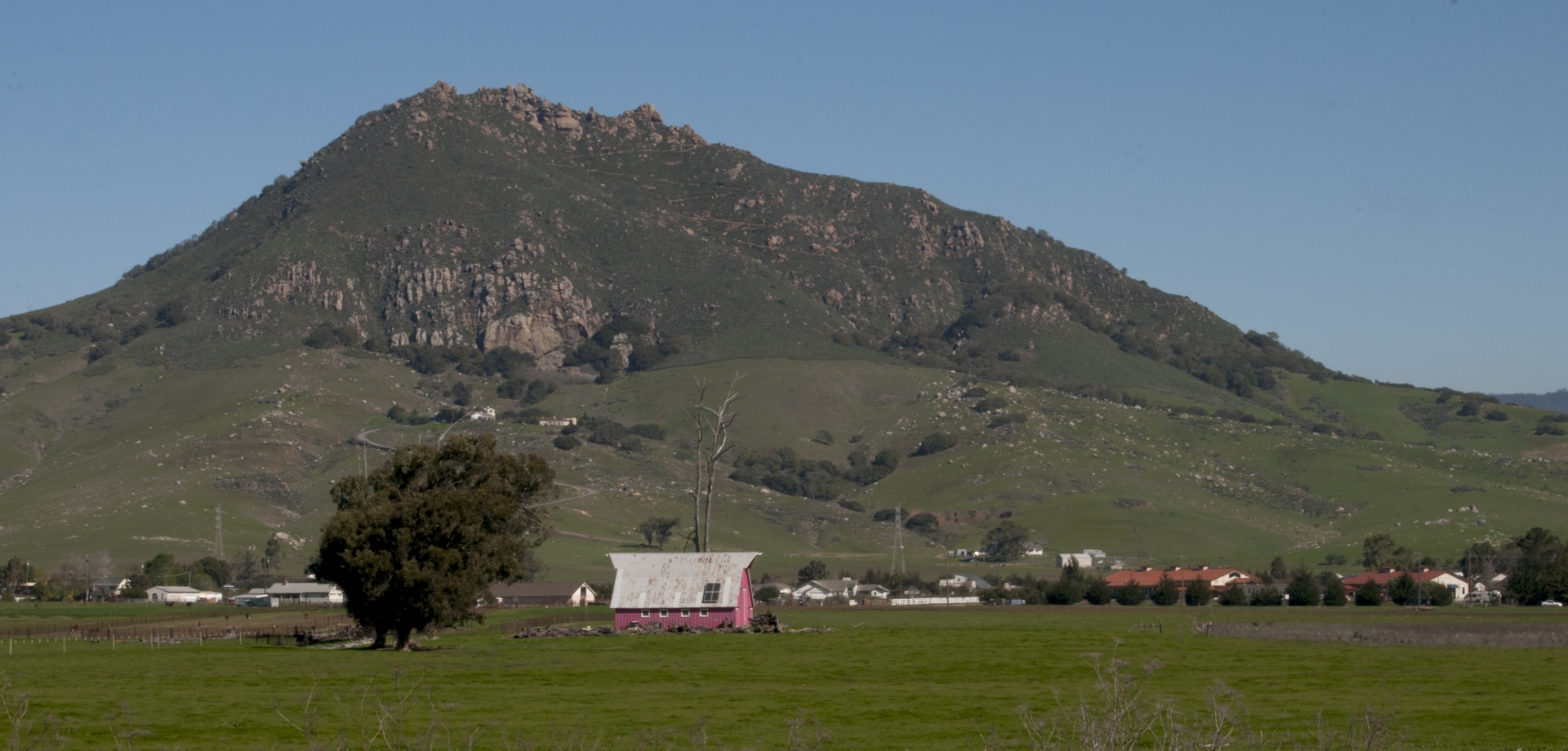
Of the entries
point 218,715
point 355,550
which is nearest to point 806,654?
point 355,550

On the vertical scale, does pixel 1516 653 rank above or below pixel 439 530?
below

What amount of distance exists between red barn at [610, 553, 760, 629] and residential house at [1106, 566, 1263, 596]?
156 ft

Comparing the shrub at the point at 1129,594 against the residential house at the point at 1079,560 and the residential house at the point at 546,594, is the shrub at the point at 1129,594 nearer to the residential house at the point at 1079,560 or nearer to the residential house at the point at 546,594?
the residential house at the point at 546,594

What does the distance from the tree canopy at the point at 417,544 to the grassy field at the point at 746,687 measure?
1.96m

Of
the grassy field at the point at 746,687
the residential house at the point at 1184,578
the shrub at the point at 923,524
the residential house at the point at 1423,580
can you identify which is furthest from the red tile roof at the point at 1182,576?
the shrub at the point at 923,524

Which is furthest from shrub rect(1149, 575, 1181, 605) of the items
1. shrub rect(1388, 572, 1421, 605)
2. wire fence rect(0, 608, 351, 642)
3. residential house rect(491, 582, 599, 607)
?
wire fence rect(0, 608, 351, 642)

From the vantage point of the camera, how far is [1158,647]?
53.0m

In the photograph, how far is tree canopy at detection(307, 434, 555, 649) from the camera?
5406 cm

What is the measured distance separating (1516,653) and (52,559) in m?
134

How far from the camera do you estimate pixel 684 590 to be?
223 ft

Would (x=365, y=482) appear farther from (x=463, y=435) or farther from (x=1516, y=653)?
(x=1516, y=653)

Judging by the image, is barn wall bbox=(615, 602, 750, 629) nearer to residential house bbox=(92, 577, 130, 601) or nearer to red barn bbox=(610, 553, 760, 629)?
red barn bbox=(610, 553, 760, 629)

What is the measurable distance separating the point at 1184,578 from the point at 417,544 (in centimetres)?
8177

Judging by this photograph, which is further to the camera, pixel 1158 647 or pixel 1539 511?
pixel 1539 511
